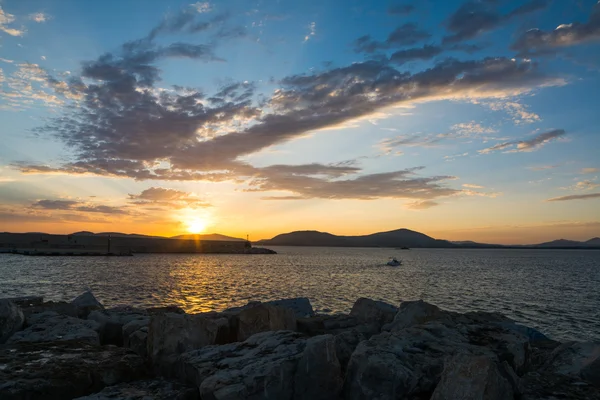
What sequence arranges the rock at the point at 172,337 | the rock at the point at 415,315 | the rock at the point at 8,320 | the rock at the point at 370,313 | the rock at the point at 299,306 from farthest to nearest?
the rock at the point at 299,306 → the rock at the point at 370,313 → the rock at the point at 415,315 → the rock at the point at 8,320 → the rock at the point at 172,337

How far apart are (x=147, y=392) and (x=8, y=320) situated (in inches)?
205

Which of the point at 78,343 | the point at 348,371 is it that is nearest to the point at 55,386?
the point at 78,343

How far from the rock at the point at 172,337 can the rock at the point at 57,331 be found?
1.90 meters

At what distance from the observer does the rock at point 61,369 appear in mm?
5801

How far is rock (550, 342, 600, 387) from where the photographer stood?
6.27 m

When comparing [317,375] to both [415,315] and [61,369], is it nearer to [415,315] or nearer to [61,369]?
[61,369]

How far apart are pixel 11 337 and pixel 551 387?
977cm

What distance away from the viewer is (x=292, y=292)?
34844mm

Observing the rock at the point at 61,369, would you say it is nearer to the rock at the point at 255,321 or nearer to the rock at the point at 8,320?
the rock at the point at 8,320

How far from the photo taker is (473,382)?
15.1 feet

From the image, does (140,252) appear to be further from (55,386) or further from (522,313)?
(55,386)

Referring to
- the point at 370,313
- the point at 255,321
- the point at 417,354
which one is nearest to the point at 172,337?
the point at 255,321

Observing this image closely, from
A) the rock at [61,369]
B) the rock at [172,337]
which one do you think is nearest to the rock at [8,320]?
the rock at [61,369]

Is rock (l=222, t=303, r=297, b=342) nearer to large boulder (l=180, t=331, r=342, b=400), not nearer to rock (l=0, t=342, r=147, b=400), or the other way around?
rock (l=0, t=342, r=147, b=400)
